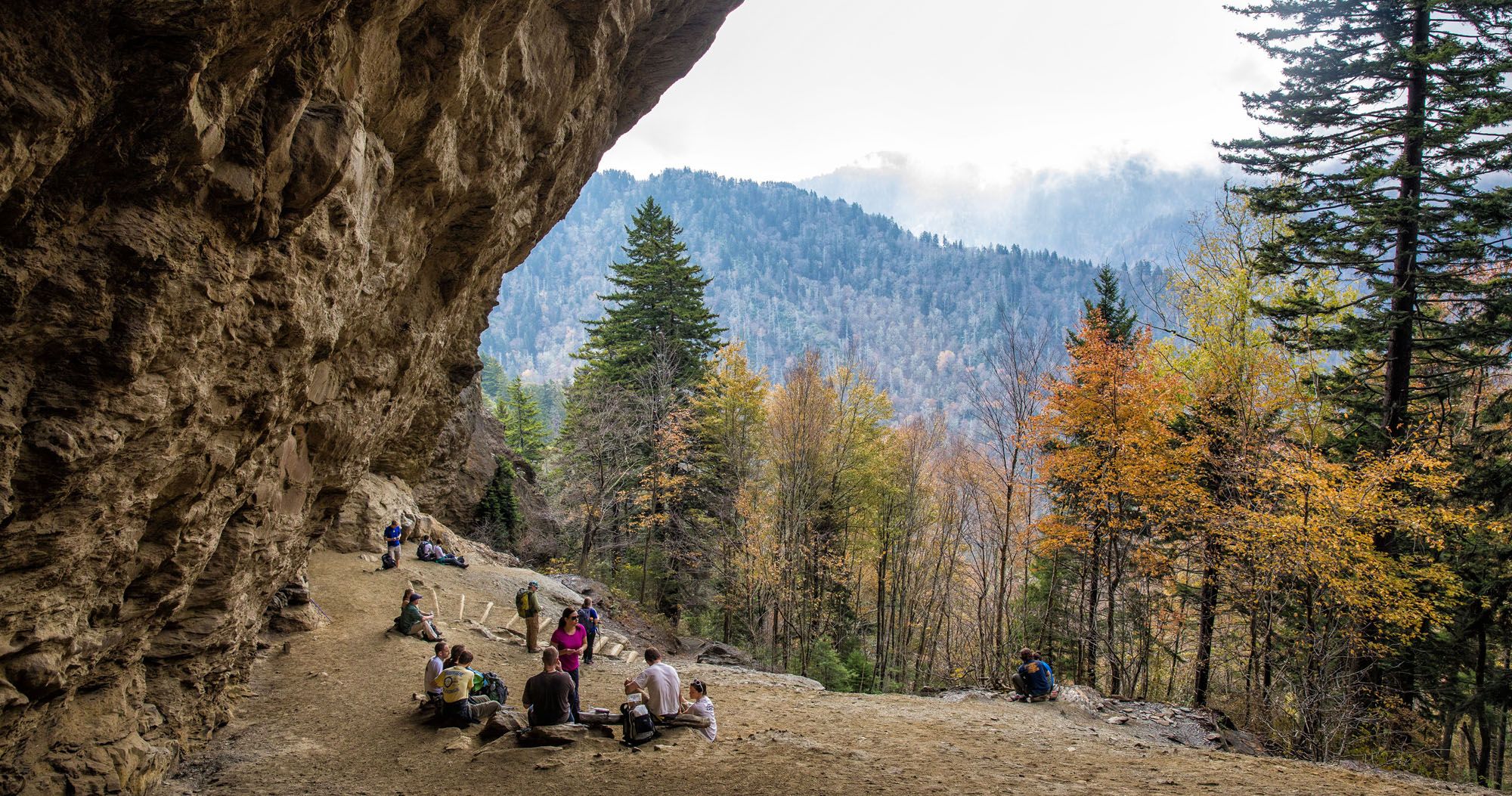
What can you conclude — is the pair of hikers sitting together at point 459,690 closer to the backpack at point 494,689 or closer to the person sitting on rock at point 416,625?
the backpack at point 494,689

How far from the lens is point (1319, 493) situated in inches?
505

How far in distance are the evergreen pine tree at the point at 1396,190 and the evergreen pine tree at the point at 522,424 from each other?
118ft

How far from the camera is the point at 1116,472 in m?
17.2

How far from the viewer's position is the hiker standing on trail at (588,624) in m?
12.9

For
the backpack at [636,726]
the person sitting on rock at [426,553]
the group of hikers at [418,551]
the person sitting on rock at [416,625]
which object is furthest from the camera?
the person sitting on rock at [426,553]

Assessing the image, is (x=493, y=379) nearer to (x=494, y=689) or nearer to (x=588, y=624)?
(x=588, y=624)

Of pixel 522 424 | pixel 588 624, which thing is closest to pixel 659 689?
pixel 588 624

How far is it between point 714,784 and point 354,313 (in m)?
6.81

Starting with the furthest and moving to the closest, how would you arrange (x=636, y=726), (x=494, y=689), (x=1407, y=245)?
(x=1407, y=245) < (x=494, y=689) < (x=636, y=726)

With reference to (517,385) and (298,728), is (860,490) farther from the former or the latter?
(517,385)

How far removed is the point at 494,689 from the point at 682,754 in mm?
3451

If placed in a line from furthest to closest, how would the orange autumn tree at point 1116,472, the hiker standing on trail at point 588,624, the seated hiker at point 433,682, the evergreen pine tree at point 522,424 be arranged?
the evergreen pine tree at point 522,424, the orange autumn tree at point 1116,472, the hiker standing on trail at point 588,624, the seated hiker at point 433,682

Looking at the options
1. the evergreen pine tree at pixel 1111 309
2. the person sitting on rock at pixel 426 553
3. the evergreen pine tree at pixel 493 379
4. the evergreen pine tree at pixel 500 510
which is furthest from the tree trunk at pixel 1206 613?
the evergreen pine tree at pixel 493 379

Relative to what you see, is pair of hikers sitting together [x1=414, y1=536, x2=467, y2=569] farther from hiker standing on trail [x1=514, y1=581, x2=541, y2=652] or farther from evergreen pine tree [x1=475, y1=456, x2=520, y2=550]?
evergreen pine tree [x1=475, y1=456, x2=520, y2=550]
